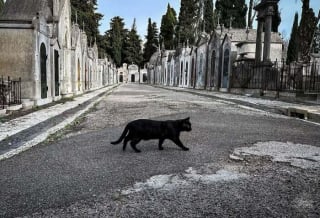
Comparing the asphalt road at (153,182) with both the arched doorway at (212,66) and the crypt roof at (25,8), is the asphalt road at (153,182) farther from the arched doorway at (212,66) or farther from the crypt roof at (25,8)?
the arched doorway at (212,66)

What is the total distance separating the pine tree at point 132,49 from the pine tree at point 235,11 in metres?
53.4

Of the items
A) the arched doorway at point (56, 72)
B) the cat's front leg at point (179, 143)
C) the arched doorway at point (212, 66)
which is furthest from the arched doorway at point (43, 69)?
the arched doorway at point (212, 66)

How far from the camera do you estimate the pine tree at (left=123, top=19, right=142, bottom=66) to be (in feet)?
373

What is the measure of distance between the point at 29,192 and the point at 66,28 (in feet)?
60.7

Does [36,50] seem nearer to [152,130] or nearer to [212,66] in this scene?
[152,130]

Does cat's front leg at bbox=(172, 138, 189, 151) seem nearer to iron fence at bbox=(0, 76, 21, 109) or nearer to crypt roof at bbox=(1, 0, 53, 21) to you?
iron fence at bbox=(0, 76, 21, 109)

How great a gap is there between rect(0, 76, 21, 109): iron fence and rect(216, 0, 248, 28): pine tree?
55281mm

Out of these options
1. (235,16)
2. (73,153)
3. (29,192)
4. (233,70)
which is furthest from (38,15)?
(235,16)

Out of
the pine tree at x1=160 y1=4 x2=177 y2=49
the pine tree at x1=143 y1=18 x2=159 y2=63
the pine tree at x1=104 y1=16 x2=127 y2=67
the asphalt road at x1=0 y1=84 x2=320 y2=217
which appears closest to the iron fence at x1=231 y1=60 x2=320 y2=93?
the asphalt road at x1=0 y1=84 x2=320 y2=217

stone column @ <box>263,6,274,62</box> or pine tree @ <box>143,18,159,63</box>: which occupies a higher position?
pine tree @ <box>143,18,159,63</box>

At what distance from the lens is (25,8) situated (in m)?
19.6

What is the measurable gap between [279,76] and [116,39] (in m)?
90.3

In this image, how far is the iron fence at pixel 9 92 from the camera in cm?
1063

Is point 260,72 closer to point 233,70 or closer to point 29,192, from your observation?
point 233,70
